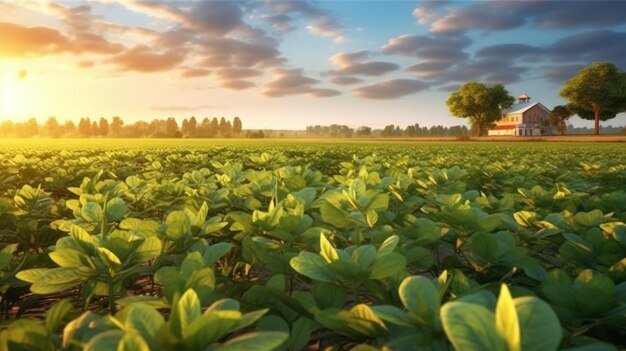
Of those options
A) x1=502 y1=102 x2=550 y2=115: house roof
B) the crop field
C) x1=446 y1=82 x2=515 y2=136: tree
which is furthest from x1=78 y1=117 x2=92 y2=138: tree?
the crop field

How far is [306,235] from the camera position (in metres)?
1.40

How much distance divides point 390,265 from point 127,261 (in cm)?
69

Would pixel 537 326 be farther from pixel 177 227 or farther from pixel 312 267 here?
pixel 177 227

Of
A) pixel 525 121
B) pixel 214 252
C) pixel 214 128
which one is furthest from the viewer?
pixel 214 128

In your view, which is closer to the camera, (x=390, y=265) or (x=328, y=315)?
(x=328, y=315)

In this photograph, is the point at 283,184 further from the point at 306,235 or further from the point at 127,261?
the point at 127,261

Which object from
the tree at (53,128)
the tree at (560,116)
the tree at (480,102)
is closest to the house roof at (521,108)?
the tree at (560,116)

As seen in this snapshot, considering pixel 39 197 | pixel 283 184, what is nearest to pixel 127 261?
pixel 283 184

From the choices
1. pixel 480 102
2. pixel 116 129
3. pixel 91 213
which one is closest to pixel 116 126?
pixel 116 129

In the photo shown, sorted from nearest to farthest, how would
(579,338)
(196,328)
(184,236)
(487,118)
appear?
(196,328) < (579,338) < (184,236) < (487,118)

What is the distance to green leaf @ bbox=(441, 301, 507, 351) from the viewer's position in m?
0.61

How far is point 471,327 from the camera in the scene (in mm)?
622

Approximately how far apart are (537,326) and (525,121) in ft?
379

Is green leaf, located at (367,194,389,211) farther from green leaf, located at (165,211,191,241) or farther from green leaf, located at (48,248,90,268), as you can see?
green leaf, located at (48,248,90,268)
